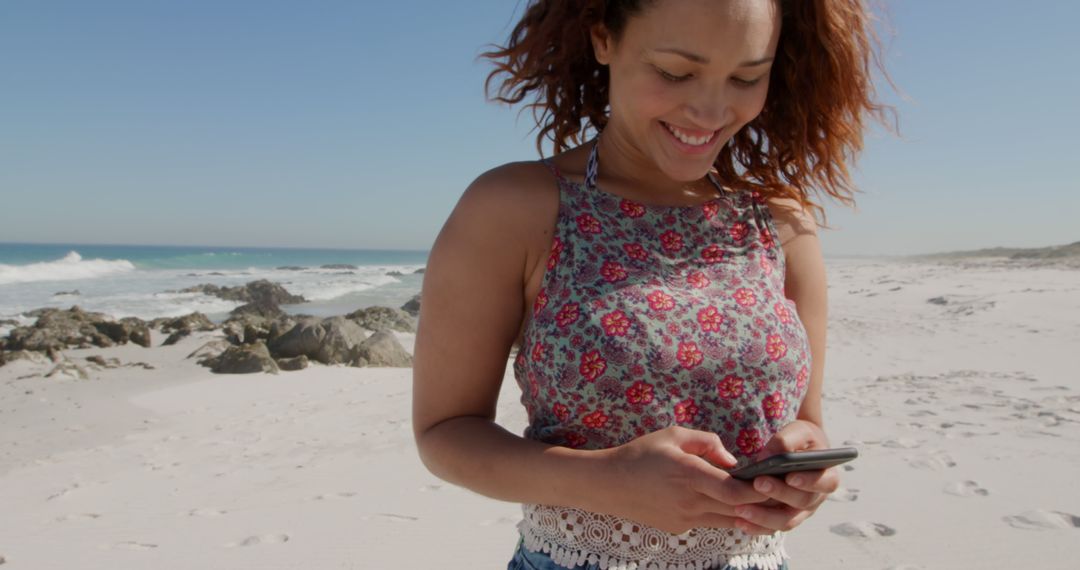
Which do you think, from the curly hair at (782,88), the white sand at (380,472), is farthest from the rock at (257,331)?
the curly hair at (782,88)

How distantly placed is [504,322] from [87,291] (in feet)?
101

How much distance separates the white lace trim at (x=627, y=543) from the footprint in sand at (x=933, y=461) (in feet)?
13.0

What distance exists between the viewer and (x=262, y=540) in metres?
4.62

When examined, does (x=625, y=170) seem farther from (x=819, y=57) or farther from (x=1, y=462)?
(x=1, y=462)

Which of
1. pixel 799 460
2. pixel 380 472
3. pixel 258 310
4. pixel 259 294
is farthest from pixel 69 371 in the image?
pixel 259 294

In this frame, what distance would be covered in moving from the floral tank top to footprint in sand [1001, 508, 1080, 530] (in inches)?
118

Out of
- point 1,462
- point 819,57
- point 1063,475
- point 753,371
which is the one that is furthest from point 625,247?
point 1,462

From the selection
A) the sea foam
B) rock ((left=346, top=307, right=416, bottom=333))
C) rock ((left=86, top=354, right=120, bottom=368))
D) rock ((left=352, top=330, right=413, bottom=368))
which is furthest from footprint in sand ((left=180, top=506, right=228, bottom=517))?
the sea foam

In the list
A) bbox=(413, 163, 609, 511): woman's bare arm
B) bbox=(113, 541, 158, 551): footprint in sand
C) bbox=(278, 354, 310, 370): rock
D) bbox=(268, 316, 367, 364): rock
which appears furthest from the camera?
bbox=(268, 316, 367, 364): rock

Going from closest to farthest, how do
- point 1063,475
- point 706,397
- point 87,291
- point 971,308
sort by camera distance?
1. point 706,397
2. point 1063,475
3. point 971,308
4. point 87,291

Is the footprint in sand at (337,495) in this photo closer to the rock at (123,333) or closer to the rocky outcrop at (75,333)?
the rocky outcrop at (75,333)

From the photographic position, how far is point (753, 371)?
1619 mm

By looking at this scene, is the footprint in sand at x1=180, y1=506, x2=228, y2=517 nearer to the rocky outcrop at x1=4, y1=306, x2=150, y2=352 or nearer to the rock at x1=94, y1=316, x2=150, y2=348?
the rocky outcrop at x1=4, y1=306, x2=150, y2=352

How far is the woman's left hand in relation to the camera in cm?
139
